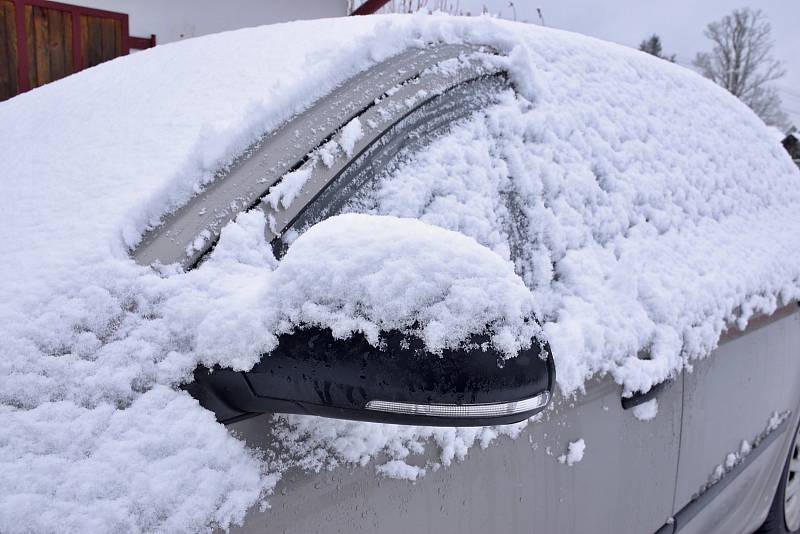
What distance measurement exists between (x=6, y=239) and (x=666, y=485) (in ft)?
4.93

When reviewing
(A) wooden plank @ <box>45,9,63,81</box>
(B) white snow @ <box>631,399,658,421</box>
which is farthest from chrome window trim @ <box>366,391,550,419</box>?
(A) wooden plank @ <box>45,9,63,81</box>

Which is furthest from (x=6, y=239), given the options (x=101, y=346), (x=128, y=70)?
(x=128, y=70)

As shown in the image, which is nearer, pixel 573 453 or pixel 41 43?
pixel 573 453

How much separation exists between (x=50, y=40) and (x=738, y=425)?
261 inches

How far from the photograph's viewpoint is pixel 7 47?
6.12m

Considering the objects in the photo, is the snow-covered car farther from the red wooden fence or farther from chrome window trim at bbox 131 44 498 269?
the red wooden fence

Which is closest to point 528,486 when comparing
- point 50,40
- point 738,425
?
point 738,425

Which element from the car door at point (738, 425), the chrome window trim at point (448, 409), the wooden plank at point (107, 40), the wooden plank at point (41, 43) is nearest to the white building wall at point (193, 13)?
the wooden plank at point (107, 40)

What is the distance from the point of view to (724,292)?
5.88 feet

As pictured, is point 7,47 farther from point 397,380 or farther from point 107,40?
point 397,380

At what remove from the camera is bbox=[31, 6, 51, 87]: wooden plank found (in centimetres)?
627

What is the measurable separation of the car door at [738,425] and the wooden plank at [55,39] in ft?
21.0

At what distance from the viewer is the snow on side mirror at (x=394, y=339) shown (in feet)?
2.63

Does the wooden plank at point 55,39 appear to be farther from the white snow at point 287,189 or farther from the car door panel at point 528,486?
the car door panel at point 528,486
